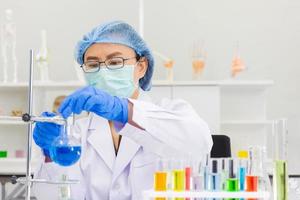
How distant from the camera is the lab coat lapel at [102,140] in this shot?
171cm

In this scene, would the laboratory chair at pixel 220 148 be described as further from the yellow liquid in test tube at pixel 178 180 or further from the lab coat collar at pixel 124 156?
the yellow liquid in test tube at pixel 178 180

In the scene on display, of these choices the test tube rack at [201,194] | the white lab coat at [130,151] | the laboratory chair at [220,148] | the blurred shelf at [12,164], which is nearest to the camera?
the test tube rack at [201,194]

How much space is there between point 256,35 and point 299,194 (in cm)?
243

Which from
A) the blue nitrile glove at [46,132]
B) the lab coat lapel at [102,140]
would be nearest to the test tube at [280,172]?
the blue nitrile glove at [46,132]

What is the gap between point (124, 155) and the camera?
1.69m

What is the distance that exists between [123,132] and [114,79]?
1.41 feet

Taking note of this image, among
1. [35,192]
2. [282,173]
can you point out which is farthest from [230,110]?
[282,173]

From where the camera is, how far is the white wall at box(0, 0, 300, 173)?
365cm

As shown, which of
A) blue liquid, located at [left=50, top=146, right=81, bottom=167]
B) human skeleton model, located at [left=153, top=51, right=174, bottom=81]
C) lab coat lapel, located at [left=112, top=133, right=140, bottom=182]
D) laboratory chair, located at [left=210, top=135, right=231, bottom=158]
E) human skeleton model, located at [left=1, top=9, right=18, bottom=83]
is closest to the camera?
blue liquid, located at [left=50, top=146, right=81, bottom=167]

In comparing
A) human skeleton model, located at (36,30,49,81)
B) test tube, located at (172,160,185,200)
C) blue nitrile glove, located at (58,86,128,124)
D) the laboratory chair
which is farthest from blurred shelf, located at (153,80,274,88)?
test tube, located at (172,160,185,200)

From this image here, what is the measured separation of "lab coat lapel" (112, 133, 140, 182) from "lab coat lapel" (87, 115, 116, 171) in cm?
3

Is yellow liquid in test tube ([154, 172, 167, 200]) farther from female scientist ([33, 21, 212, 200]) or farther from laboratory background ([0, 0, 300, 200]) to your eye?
laboratory background ([0, 0, 300, 200])

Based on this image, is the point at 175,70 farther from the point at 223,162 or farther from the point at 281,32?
the point at 223,162

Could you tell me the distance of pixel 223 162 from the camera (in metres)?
1.02
